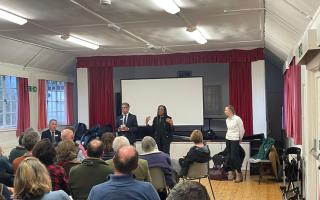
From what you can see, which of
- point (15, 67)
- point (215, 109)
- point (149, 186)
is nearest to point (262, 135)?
point (215, 109)

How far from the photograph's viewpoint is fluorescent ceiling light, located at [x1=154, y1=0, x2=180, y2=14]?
5.22 m

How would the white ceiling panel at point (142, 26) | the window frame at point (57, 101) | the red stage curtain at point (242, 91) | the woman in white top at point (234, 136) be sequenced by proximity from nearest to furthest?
the white ceiling panel at point (142, 26) < the woman in white top at point (234, 136) < the red stage curtain at point (242, 91) < the window frame at point (57, 101)

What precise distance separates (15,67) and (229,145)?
488 centimetres

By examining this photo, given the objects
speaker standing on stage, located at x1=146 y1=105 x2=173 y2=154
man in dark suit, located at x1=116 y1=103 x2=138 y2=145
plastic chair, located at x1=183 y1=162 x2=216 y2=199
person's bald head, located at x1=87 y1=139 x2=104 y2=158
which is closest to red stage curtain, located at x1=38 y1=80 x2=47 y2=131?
man in dark suit, located at x1=116 y1=103 x2=138 y2=145

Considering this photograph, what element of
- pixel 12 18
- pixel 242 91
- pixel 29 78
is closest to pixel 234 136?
pixel 242 91

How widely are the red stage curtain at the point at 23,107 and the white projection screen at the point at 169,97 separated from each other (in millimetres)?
2533

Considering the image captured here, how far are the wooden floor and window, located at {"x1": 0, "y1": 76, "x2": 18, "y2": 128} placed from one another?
14.5ft

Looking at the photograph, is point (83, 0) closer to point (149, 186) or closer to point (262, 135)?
point (149, 186)

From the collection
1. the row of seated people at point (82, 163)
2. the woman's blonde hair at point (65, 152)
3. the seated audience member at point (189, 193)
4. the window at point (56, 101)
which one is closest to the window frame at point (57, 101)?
the window at point (56, 101)

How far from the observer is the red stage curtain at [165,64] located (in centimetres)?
973

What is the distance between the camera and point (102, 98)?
422 inches

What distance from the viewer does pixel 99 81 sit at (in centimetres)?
1074

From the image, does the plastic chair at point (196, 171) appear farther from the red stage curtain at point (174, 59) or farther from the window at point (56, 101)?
the window at point (56, 101)

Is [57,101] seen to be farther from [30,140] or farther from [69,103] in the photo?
[30,140]
